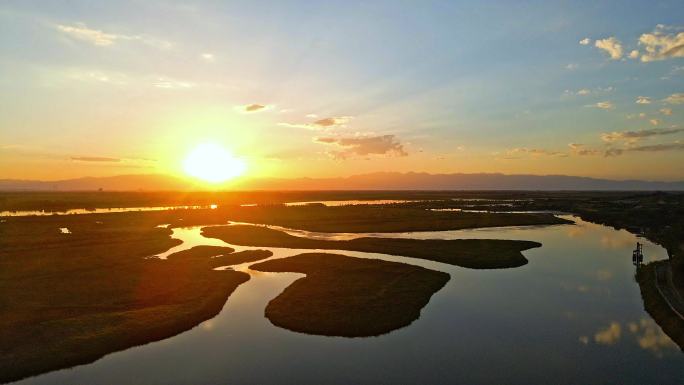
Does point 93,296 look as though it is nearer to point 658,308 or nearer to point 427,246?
point 427,246

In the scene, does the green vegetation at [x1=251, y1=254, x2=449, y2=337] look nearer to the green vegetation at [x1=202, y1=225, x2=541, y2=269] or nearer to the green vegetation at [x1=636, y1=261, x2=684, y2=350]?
the green vegetation at [x1=202, y1=225, x2=541, y2=269]

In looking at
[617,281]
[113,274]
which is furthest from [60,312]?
[617,281]

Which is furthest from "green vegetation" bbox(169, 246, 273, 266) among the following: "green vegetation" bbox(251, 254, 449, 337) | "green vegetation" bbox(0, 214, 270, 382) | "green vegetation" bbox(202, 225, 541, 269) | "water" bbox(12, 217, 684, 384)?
"water" bbox(12, 217, 684, 384)

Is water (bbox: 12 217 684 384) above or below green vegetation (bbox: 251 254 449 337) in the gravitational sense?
below

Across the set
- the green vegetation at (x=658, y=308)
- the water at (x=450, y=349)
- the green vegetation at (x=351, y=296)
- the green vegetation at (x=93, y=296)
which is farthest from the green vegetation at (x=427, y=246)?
the green vegetation at (x=658, y=308)

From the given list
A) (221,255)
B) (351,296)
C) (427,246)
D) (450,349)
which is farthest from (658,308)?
(221,255)

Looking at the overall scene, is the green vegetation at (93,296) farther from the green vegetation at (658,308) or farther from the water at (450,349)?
the green vegetation at (658,308)
